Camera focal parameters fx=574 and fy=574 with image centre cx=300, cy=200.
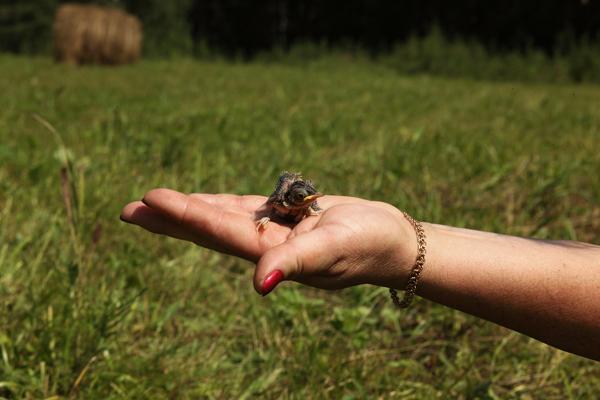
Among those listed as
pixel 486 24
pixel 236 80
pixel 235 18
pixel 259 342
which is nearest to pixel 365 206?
pixel 259 342

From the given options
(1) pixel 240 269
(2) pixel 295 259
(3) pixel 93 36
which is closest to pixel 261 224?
(2) pixel 295 259

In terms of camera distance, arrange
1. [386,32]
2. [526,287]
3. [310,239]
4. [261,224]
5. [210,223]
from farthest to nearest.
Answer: [386,32] < [261,224] < [526,287] < [210,223] < [310,239]

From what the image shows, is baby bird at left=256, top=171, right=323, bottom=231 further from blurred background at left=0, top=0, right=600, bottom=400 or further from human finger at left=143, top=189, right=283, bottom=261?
blurred background at left=0, top=0, right=600, bottom=400

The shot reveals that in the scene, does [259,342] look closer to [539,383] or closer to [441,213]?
[539,383]

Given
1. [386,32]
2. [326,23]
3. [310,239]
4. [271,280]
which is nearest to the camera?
[271,280]

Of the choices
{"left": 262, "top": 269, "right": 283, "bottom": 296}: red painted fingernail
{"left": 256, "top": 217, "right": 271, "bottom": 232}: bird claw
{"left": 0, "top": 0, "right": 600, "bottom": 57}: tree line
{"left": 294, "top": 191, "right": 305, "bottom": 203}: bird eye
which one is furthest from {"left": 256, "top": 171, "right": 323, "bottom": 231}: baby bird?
{"left": 0, "top": 0, "right": 600, "bottom": 57}: tree line

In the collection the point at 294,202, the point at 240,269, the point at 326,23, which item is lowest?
the point at 240,269

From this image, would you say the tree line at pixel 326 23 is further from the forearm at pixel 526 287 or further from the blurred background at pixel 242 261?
the forearm at pixel 526 287

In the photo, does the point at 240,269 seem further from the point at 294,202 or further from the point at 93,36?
the point at 93,36
